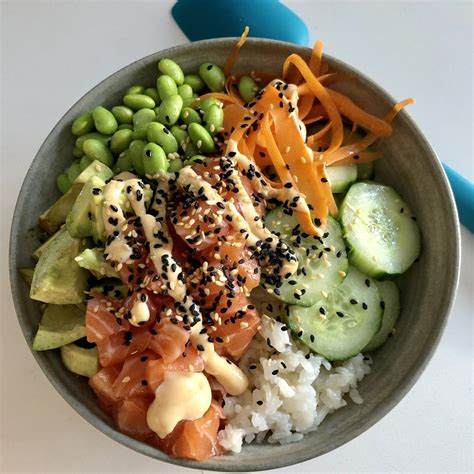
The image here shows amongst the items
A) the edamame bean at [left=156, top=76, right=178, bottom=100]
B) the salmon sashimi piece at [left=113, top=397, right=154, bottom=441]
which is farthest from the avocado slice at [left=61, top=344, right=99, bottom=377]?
the edamame bean at [left=156, top=76, right=178, bottom=100]

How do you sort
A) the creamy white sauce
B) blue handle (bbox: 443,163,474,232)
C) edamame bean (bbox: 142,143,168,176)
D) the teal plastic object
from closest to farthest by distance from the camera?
the creamy white sauce → edamame bean (bbox: 142,143,168,176) → blue handle (bbox: 443,163,474,232) → the teal plastic object

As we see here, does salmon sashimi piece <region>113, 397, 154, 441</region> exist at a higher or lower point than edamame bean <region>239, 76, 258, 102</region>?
lower

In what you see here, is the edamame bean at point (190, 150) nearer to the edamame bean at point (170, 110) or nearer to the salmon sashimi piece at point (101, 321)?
the edamame bean at point (170, 110)

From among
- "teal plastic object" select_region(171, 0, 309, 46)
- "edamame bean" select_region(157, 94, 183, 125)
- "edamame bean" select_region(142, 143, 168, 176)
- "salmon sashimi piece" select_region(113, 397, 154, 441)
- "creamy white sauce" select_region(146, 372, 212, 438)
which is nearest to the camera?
"creamy white sauce" select_region(146, 372, 212, 438)

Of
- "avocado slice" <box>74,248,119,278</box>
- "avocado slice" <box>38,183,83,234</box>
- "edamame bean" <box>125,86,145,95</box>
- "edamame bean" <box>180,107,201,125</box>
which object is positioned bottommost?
"avocado slice" <box>74,248,119,278</box>

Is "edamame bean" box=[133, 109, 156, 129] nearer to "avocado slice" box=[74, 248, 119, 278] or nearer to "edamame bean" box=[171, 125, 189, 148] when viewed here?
"edamame bean" box=[171, 125, 189, 148]

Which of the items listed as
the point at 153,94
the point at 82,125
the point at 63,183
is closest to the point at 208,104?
the point at 153,94

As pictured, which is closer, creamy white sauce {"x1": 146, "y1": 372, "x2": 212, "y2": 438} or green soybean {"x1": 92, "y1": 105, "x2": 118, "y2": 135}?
creamy white sauce {"x1": 146, "y1": 372, "x2": 212, "y2": 438}

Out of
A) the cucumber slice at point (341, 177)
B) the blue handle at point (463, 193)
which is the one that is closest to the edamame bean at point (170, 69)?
the cucumber slice at point (341, 177)
